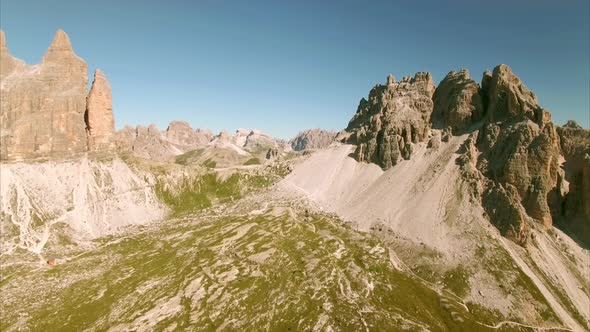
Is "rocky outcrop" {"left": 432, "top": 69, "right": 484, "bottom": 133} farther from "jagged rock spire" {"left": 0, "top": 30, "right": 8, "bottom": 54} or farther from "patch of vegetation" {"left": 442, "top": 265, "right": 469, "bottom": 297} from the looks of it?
"jagged rock spire" {"left": 0, "top": 30, "right": 8, "bottom": 54}

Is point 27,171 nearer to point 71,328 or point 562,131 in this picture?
point 71,328

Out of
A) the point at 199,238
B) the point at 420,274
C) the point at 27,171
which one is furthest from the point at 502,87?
the point at 27,171

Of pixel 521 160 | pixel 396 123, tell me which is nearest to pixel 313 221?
pixel 396 123

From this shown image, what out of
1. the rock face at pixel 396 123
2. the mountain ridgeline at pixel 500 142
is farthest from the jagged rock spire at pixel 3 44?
the mountain ridgeline at pixel 500 142

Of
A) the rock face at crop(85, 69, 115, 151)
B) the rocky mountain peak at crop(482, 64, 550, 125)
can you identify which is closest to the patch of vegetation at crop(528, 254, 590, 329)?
the rocky mountain peak at crop(482, 64, 550, 125)

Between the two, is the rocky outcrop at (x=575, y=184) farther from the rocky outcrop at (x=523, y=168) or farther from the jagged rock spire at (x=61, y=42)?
the jagged rock spire at (x=61, y=42)
